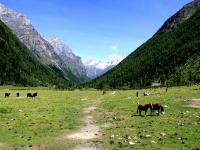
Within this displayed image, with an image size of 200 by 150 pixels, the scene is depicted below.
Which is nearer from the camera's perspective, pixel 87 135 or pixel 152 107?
pixel 87 135

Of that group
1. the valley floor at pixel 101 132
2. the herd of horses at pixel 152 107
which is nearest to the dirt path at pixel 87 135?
the valley floor at pixel 101 132

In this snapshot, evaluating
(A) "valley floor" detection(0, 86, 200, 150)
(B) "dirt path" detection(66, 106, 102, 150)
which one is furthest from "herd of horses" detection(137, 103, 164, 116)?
(B) "dirt path" detection(66, 106, 102, 150)

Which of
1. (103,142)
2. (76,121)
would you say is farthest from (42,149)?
(76,121)

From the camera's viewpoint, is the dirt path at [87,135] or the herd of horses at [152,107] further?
the herd of horses at [152,107]

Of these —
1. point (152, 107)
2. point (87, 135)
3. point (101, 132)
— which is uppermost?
point (152, 107)

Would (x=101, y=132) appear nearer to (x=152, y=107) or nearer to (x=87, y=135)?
(x=87, y=135)

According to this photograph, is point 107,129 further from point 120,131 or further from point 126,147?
point 126,147

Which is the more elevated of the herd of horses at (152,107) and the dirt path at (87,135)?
the herd of horses at (152,107)

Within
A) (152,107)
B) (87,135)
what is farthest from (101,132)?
(152,107)

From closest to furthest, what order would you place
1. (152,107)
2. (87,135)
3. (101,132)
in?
(87,135) < (101,132) < (152,107)

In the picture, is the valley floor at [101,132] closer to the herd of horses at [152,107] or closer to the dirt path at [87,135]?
the dirt path at [87,135]

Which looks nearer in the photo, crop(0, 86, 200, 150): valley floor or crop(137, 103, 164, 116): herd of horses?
crop(0, 86, 200, 150): valley floor

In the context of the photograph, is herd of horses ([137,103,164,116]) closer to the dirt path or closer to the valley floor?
the valley floor

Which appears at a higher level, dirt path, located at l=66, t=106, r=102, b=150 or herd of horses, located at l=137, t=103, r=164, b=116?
herd of horses, located at l=137, t=103, r=164, b=116
